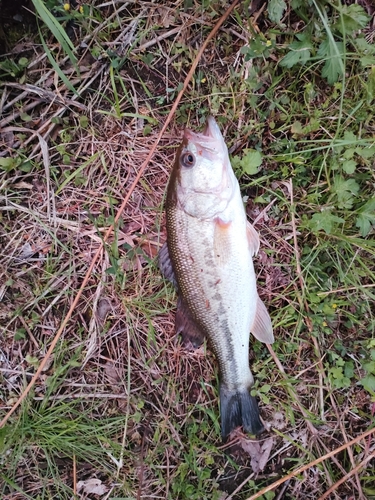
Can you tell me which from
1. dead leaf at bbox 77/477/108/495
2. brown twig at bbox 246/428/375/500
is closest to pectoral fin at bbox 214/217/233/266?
brown twig at bbox 246/428/375/500

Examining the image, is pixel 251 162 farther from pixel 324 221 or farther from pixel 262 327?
pixel 262 327

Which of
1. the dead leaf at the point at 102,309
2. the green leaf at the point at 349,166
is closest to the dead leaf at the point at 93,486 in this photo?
the dead leaf at the point at 102,309

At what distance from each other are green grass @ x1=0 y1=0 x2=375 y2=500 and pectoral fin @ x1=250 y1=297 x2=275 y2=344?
18 cm

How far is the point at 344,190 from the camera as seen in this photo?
2.60 metres

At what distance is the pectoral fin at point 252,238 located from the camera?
2.54 m

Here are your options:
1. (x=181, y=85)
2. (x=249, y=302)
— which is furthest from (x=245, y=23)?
(x=249, y=302)

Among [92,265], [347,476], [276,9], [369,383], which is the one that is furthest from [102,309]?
[276,9]

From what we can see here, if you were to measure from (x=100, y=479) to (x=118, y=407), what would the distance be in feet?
1.73

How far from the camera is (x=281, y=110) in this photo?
8.81 feet

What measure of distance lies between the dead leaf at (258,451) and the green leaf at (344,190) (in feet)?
5.41

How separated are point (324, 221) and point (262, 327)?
78 centimetres

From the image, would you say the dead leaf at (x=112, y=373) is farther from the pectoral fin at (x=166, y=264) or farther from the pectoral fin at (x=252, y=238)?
the pectoral fin at (x=252, y=238)

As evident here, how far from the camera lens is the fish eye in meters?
2.35

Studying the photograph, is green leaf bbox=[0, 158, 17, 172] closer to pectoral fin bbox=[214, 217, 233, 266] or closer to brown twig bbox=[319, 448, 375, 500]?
pectoral fin bbox=[214, 217, 233, 266]
